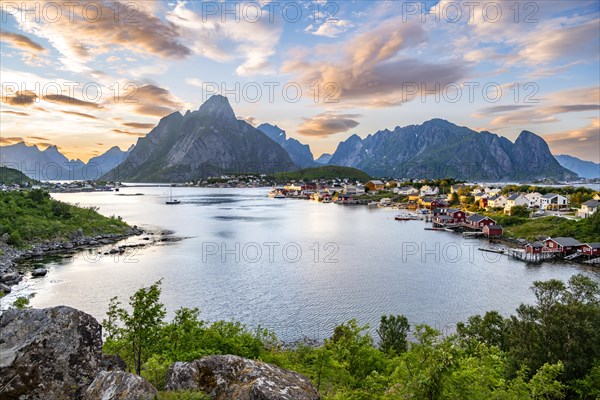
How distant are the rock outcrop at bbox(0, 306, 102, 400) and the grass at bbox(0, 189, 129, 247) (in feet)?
170

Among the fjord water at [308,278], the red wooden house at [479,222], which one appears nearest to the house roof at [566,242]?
the fjord water at [308,278]

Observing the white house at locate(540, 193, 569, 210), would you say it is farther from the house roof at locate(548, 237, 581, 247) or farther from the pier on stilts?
the pier on stilts

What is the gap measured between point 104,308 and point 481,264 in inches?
1674

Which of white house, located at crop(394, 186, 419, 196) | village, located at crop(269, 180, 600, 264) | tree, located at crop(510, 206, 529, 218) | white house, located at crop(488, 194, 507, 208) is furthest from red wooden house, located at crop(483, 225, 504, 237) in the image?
white house, located at crop(394, 186, 419, 196)

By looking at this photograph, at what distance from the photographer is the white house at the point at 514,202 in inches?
3383

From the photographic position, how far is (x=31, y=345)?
7.08m

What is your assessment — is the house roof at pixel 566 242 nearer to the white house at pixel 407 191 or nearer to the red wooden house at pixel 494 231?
the red wooden house at pixel 494 231

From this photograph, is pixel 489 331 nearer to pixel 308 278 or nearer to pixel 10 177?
pixel 308 278

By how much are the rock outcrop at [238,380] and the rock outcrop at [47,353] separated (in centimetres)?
174

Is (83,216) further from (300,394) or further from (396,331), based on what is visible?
(300,394)

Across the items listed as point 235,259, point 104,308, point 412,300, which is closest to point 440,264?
point 412,300

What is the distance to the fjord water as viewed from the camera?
29562 millimetres

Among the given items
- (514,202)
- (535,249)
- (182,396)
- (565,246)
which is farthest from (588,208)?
(182,396)

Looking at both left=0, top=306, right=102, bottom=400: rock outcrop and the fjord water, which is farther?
the fjord water
